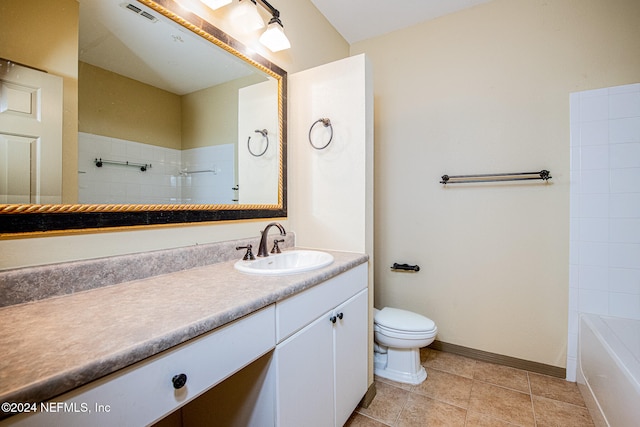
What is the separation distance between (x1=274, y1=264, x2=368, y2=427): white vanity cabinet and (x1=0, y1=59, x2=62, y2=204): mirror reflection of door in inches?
31.8

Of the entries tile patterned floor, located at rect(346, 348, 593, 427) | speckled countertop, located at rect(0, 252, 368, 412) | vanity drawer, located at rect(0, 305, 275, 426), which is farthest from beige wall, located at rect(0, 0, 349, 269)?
tile patterned floor, located at rect(346, 348, 593, 427)

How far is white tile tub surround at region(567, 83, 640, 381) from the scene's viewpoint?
1583 millimetres

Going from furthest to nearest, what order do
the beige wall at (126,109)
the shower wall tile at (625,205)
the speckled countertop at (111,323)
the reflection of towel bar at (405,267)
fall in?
the reflection of towel bar at (405,267)
the shower wall tile at (625,205)
the beige wall at (126,109)
the speckled countertop at (111,323)

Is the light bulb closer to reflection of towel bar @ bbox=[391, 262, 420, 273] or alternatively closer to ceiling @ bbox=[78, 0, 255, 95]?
ceiling @ bbox=[78, 0, 255, 95]

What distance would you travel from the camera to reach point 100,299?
79 centimetres

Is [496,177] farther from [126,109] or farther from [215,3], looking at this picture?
[126,109]

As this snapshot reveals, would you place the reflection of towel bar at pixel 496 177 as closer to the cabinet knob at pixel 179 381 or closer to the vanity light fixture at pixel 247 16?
the vanity light fixture at pixel 247 16

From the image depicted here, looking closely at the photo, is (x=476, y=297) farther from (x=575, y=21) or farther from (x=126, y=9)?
(x=126, y=9)

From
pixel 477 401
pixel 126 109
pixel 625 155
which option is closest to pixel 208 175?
pixel 126 109

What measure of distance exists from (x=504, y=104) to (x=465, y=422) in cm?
199

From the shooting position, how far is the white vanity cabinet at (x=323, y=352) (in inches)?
36.6

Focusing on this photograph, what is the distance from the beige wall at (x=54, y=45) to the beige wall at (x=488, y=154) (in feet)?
6.46

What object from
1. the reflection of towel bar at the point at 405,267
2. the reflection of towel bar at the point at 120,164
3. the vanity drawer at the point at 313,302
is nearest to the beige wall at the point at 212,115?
the reflection of towel bar at the point at 120,164

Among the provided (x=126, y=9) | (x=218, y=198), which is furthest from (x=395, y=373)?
(x=126, y=9)
